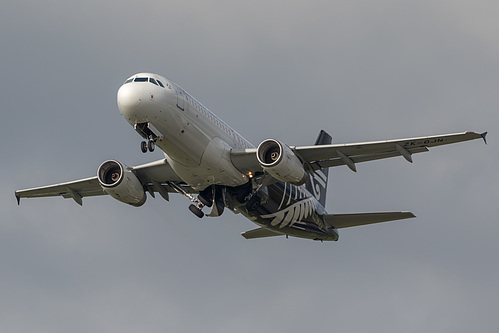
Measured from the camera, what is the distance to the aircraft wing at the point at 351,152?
3888 cm

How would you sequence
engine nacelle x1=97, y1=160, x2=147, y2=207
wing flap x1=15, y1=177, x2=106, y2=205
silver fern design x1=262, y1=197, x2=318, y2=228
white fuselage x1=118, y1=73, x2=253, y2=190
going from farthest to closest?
1. wing flap x1=15, y1=177, x2=106, y2=205
2. silver fern design x1=262, y1=197, x2=318, y2=228
3. engine nacelle x1=97, y1=160, x2=147, y2=207
4. white fuselage x1=118, y1=73, x2=253, y2=190

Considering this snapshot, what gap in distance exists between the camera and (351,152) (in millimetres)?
40312

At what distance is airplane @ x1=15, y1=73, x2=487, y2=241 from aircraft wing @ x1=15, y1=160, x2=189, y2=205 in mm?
54

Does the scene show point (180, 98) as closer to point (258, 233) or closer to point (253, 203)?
point (253, 203)

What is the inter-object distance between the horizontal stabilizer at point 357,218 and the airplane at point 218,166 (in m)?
0.06

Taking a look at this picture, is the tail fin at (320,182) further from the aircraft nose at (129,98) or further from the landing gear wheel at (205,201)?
the aircraft nose at (129,98)

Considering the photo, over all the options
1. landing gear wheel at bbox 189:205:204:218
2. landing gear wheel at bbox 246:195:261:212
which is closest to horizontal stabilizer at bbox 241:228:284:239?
landing gear wheel at bbox 246:195:261:212

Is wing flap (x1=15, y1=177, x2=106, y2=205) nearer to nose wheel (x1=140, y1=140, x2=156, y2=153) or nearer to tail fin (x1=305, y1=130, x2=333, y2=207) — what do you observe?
nose wheel (x1=140, y1=140, x2=156, y2=153)

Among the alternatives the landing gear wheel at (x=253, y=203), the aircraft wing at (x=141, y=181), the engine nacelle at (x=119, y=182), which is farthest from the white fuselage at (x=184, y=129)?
the engine nacelle at (x=119, y=182)

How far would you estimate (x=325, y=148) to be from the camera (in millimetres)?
40375

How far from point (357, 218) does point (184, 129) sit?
45.2ft

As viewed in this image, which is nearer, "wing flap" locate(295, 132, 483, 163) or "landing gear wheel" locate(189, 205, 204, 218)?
"wing flap" locate(295, 132, 483, 163)

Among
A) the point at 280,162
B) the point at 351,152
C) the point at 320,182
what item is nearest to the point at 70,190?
the point at 280,162

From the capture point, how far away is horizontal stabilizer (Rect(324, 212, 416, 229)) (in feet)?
149
